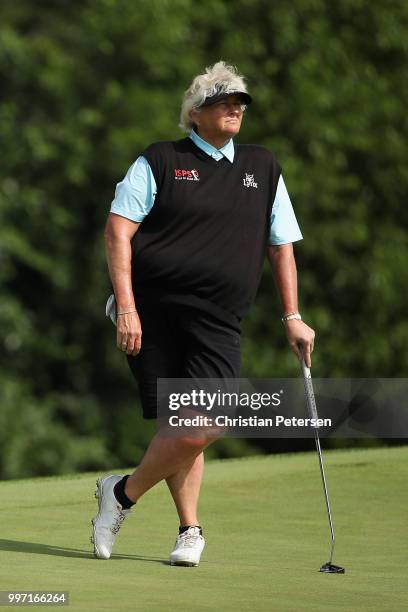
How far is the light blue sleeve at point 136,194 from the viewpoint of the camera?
601cm

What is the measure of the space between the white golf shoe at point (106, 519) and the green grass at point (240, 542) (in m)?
0.07

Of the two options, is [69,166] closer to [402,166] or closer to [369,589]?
[402,166]

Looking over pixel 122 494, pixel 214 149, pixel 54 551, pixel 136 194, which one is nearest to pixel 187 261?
pixel 136 194

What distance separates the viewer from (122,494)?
6297 millimetres

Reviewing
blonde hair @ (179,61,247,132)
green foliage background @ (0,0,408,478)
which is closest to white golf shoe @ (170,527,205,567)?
blonde hair @ (179,61,247,132)

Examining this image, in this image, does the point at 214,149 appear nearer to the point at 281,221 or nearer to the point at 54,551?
the point at 281,221

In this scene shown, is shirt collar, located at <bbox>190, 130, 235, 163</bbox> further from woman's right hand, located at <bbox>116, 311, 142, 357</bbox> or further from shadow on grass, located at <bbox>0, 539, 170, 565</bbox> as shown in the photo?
shadow on grass, located at <bbox>0, 539, 170, 565</bbox>

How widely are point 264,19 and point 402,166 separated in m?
2.91

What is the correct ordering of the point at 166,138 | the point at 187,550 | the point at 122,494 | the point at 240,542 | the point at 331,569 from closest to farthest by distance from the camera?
the point at 331,569 → the point at 187,550 → the point at 122,494 → the point at 240,542 → the point at 166,138

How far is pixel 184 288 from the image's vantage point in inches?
240

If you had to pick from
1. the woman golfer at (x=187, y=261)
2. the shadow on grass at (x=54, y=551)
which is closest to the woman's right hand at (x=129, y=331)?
the woman golfer at (x=187, y=261)

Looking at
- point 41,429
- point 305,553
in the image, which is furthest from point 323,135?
point 305,553

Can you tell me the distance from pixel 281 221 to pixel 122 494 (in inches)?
47.7

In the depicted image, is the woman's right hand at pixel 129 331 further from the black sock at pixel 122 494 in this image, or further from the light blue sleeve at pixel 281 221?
the light blue sleeve at pixel 281 221
